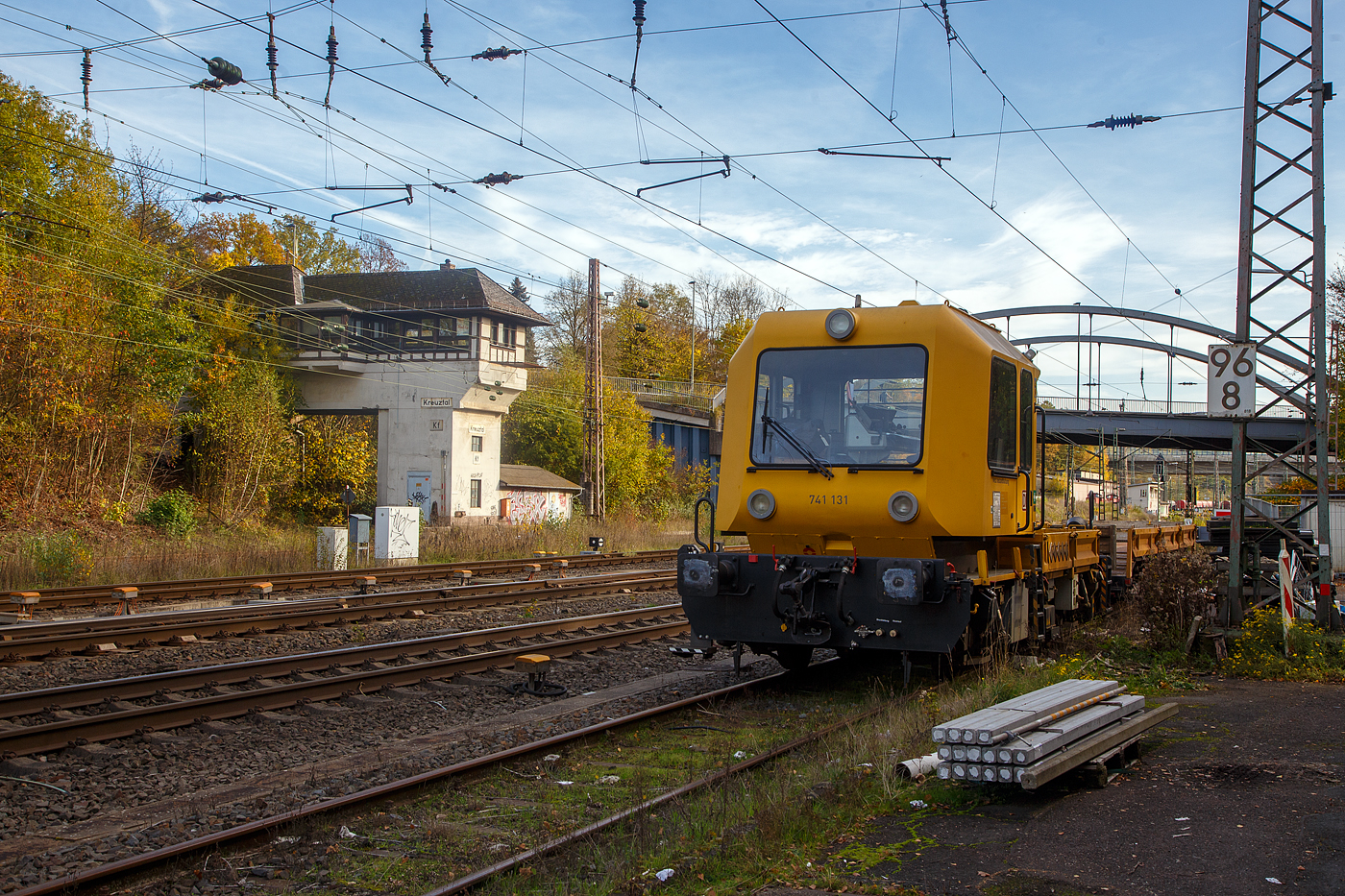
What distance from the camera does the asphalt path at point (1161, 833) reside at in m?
4.39

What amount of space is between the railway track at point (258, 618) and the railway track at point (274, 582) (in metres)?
1.60

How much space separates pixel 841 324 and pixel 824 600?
2.33 meters

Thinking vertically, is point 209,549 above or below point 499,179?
below

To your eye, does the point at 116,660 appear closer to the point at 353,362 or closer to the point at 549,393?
the point at 353,362

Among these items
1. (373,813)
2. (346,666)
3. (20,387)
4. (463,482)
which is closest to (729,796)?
(373,813)

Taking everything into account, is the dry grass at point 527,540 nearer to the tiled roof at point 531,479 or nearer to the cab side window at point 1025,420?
the tiled roof at point 531,479

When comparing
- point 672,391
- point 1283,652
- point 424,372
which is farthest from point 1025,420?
point 672,391

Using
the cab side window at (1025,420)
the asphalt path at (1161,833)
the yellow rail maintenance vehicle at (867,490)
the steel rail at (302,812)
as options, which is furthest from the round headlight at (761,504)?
the asphalt path at (1161,833)

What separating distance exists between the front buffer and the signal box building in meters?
29.1

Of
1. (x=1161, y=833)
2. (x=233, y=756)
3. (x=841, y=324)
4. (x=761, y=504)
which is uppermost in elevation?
(x=841, y=324)

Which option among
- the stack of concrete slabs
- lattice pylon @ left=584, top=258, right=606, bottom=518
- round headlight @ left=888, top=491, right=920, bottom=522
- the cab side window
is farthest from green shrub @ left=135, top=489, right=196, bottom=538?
the stack of concrete slabs

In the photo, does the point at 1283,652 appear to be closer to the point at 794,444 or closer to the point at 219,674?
the point at 794,444

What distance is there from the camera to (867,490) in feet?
27.5

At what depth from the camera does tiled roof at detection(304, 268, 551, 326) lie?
37719 mm
